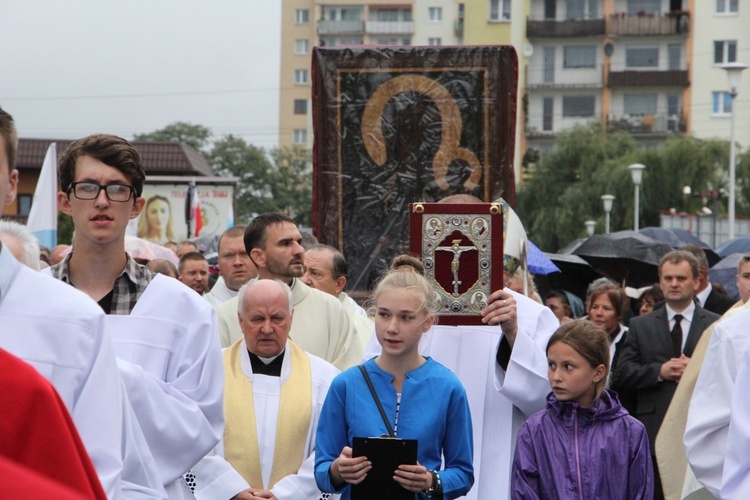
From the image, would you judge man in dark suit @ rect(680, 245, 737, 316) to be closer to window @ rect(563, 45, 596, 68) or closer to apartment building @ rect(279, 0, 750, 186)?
apartment building @ rect(279, 0, 750, 186)

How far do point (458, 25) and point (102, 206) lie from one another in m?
81.2

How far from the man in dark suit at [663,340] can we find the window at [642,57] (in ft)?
208

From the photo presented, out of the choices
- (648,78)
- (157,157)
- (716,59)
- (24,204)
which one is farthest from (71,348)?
(716,59)

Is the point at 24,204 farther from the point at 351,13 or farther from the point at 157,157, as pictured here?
the point at 351,13

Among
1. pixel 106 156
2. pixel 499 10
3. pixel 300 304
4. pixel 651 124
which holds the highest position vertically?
pixel 499 10

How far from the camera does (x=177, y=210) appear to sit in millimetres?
27828

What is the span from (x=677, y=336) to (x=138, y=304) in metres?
5.36

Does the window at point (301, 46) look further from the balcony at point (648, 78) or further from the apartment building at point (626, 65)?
the balcony at point (648, 78)

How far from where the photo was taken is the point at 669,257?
9.20 m

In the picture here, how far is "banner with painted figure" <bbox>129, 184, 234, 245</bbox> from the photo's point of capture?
90.6ft

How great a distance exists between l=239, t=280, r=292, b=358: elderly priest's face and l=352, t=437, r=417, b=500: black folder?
42.8 inches

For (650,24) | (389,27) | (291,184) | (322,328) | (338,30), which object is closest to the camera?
(322,328)

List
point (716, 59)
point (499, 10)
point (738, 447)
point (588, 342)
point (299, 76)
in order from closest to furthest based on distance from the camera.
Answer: point (738, 447)
point (588, 342)
point (716, 59)
point (499, 10)
point (299, 76)

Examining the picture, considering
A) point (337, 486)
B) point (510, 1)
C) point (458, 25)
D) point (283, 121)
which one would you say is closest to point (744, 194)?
point (510, 1)
